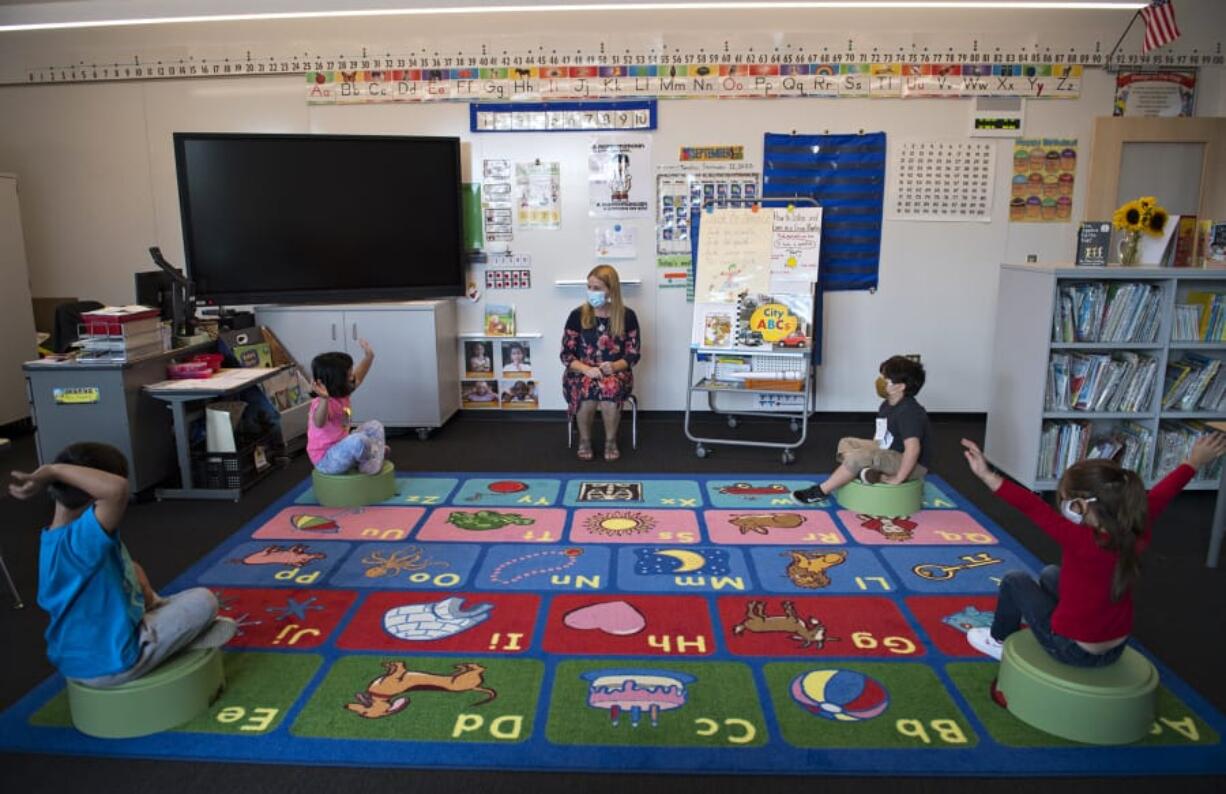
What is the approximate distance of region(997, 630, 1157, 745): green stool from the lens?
226 cm

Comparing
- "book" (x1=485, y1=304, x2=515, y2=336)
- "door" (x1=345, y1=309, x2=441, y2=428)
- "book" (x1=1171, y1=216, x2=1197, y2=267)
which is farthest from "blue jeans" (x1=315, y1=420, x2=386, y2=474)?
"book" (x1=1171, y1=216, x2=1197, y2=267)

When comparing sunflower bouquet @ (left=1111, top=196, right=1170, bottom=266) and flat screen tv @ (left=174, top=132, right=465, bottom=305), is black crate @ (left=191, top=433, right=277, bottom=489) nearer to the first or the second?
flat screen tv @ (left=174, top=132, right=465, bottom=305)

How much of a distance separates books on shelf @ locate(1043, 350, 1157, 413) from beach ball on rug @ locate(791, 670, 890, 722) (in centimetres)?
245

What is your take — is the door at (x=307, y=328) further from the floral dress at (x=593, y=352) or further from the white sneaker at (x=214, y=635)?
the white sneaker at (x=214, y=635)

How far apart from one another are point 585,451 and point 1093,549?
10.8 ft

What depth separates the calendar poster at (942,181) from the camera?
5.62 metres

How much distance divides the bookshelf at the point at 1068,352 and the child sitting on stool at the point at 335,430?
3447 millimetres

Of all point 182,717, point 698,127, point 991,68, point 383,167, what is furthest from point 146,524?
point 991,68

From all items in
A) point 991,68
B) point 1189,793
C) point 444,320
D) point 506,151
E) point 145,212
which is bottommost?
point 1189,793

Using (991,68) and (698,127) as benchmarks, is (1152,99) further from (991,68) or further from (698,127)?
(698,127)

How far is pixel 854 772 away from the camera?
2188 mm

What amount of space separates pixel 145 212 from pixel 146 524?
9.86ft

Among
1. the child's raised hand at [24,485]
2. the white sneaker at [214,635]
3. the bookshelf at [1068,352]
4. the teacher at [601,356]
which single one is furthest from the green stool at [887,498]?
the child's raised hand at [24,485]

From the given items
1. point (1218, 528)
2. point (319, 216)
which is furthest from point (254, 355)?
point (1218, 528)
